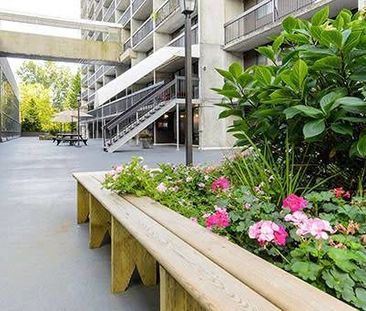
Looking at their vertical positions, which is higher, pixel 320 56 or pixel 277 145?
pixel 320 56

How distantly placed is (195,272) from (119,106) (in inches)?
902

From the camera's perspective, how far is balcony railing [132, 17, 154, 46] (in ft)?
65.2

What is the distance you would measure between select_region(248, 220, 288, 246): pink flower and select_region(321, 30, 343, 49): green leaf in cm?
90

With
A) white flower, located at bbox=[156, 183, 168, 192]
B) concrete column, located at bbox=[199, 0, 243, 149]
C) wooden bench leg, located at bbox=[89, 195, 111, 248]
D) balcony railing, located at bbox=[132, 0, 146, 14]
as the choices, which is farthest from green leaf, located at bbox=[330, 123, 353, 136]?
balcony railing, located at bbox=[132, 0, 146, 14]

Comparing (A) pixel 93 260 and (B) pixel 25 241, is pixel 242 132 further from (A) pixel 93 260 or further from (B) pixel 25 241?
(B) pixel 25 241

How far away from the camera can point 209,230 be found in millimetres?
1562

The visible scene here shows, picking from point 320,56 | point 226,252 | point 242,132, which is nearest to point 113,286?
point 226,252

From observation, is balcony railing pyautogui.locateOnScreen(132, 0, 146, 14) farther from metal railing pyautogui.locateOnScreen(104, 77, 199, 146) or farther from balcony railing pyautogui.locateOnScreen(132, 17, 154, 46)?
metal railing pyautogui.locateOnScreen(104, 77, 199, 146)

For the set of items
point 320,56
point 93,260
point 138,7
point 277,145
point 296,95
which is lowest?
point 93,260

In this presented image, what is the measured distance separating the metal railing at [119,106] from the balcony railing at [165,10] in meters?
3.69

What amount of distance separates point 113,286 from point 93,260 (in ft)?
2.03

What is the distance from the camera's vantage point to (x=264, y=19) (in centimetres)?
1328

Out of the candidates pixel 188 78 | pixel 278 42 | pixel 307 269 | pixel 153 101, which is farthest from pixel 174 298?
pixel 153 101

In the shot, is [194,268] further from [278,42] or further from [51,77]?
[51,77]
